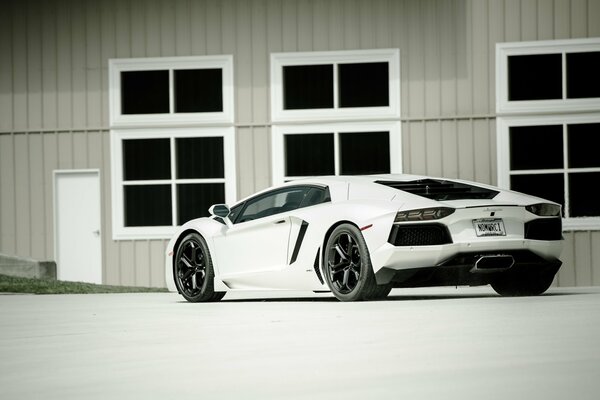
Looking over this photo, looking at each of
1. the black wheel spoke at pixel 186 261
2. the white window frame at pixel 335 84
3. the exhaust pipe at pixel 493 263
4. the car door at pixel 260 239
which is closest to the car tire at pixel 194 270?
the black wheel spoke at pixel 186 261

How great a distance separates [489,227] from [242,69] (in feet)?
28.5

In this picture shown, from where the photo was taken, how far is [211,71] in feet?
63.1

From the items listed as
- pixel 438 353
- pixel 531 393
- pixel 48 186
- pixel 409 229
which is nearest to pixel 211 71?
pixel 48 186

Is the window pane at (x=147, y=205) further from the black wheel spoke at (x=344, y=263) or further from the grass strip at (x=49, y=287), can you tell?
the black wheel spoke at (x=344, y=263)

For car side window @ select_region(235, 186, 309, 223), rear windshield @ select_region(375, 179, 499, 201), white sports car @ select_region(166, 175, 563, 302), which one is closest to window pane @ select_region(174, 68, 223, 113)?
car side window @ select_region(235, 186, 309, 223)

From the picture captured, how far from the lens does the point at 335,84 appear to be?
18.9m

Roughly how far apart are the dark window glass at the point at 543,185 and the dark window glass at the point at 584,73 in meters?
1.29

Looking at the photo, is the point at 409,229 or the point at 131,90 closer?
the point at 409,229

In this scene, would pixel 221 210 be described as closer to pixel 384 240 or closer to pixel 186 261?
pixel 186 261

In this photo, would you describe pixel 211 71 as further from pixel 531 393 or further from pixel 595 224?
pixel 531 393

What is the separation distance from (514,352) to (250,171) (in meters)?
12.4

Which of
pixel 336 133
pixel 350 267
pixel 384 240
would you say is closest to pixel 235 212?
pixel 350 267

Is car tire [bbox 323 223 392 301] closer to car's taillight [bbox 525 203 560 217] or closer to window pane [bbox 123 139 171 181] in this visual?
car's taillight [bbox 525 203 560 217]

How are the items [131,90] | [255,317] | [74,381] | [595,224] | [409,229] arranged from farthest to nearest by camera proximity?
1. [131,90]
2. [595,224]
3. [409,229]
4. [255,317]
5. [74,381]
